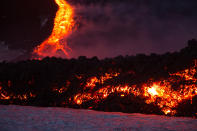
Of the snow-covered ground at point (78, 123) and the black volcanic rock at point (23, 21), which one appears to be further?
the black volcanic rock at point (23, 21)

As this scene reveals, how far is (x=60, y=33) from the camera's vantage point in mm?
6262

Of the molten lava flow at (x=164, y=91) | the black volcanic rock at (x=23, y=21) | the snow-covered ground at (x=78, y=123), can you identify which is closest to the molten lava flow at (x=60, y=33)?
the black volcanic rock at (x=23, y=21)

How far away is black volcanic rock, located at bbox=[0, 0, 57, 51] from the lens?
725 cm

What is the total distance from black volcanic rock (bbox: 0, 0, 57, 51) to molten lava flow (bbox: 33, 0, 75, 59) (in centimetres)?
78

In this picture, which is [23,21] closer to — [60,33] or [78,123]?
[60,33]

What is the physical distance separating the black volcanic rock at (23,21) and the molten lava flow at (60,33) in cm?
78

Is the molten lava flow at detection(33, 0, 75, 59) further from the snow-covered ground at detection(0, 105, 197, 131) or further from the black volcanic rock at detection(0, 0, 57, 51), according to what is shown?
the snow-covered ground at detection(0, 105, 197, 131)

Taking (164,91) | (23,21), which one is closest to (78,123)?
(164,91)

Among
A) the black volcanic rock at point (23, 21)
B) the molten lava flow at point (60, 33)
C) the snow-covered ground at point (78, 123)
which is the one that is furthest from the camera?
the black volcanic rock at point (23, 21)

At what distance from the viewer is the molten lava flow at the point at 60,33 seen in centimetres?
626

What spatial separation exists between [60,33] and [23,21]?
6.88ft

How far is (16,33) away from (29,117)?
5291 millimetres

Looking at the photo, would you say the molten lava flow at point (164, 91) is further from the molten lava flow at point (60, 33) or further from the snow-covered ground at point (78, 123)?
the molten lava flow at point (60, 33)

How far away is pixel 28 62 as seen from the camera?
15.5 feet
